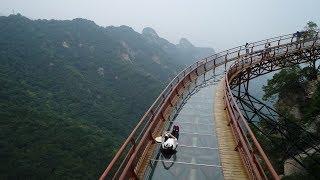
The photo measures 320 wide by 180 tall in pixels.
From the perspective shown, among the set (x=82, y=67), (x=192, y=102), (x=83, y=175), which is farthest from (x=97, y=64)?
(x=192, y=102)

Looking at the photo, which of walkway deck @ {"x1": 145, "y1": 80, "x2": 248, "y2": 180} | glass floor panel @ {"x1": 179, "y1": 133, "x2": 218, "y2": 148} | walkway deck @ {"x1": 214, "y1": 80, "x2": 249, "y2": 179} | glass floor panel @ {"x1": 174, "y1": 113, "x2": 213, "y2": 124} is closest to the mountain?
glass floor panel @ {"x1": 174, "y1": 113, "x2": 213, "y2": 124}

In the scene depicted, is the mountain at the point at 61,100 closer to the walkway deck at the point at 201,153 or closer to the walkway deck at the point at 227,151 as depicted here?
the walkway deck at the point at 201,153

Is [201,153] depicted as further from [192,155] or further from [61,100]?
[61,100]

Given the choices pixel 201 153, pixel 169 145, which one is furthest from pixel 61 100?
pixel 201 153

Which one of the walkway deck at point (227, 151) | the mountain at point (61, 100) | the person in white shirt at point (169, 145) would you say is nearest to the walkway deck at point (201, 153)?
the walkway deck at point (227, 151)

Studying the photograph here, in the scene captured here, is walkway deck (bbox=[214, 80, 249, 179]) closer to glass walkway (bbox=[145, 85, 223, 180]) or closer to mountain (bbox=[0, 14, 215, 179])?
glass walkway (bbox=[145, 85, 223, 180])

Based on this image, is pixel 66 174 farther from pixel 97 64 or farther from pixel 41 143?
pixel 97 64
